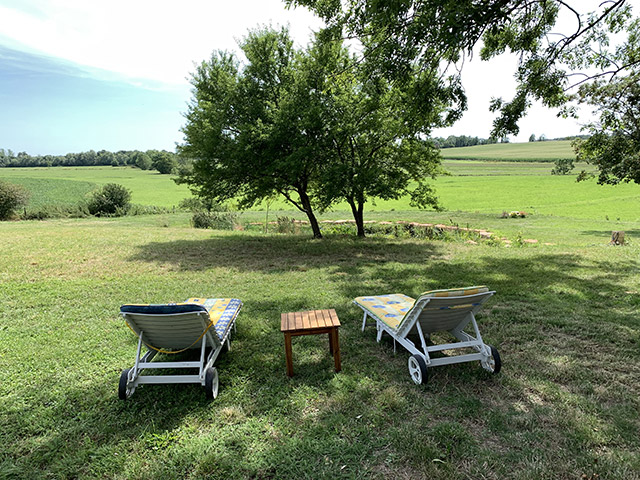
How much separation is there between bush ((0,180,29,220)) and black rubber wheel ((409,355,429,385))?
31713 millimetres

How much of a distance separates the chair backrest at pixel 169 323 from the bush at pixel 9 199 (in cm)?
2952

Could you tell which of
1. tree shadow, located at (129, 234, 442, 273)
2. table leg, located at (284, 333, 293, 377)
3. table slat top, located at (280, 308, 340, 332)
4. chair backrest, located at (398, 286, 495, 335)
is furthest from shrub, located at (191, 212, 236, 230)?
chair backrest, located at (398, 286, 495, 335)

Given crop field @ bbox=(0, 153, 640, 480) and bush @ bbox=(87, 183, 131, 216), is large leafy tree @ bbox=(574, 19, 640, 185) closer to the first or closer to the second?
crop field @ bbox=(0, 153, 640, 480)

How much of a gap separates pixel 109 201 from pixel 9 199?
6181 millimetres

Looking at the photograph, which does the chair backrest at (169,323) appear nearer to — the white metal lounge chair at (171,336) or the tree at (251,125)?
the white metal lounge chair at (171,336)

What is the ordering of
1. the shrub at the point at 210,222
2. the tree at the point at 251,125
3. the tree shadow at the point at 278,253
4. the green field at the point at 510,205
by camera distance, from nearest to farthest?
the tree shadow at the point at 278,253 → the tree at the point at 251,125 → the green field at the point at 510,205 → the shrub at the point at 210,222

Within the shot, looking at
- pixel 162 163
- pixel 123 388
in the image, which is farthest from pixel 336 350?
pixel 162 163

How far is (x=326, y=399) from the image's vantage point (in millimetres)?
3475

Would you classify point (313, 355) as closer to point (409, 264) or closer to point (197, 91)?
point (409, 264)

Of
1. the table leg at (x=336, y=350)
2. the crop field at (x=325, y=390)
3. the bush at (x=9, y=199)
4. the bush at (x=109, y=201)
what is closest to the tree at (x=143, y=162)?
the bush at (x=109, y=201)

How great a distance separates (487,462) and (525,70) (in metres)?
9.56

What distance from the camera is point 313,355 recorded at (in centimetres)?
447

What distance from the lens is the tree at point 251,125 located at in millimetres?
11336

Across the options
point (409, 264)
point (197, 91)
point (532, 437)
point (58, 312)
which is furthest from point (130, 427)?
point (197, 91)
